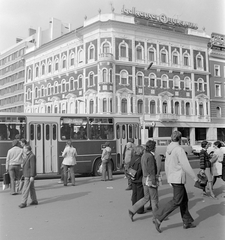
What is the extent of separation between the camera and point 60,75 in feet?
146

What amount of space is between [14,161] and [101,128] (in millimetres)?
6430

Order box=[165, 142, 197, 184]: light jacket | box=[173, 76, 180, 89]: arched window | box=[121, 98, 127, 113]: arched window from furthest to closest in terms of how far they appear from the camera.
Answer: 1. box=[173, 76, 180, 89]: arched window
2. box=[121, 98, 127, 113]: arched window
3. box=[165, 142, 197, 184]: light jacket

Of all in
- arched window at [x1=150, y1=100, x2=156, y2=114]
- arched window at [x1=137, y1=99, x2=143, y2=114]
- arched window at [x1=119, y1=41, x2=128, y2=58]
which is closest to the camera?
arched window at [x1=119, y1=41, x2=128, y2=58]

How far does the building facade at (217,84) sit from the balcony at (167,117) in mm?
7396

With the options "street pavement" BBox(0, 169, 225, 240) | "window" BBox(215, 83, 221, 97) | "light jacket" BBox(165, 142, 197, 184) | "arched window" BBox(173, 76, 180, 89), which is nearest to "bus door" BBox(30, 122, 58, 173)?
"street pavement" BBox(0, 169, 225, 240)

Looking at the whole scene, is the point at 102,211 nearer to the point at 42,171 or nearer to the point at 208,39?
the point at 42,171

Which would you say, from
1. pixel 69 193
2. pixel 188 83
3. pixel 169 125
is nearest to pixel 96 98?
pixel 169 125

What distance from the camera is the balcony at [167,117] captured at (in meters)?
40.3

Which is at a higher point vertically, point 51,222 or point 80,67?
point 80,67

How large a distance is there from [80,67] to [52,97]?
7.90m

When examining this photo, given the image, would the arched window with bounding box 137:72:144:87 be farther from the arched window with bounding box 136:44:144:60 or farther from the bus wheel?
the bus wheel

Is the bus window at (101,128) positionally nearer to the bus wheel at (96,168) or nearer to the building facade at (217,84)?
the bus wheel at (96,168)

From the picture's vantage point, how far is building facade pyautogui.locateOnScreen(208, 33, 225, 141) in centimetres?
4525

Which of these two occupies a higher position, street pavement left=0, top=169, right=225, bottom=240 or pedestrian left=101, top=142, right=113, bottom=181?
pedestrian left=101, top=142, right=113, bottom=181
